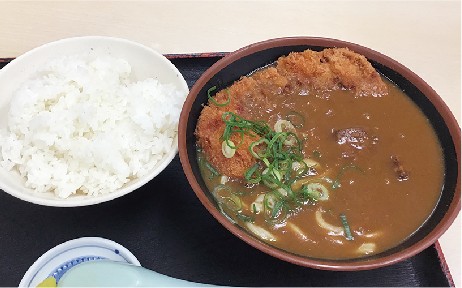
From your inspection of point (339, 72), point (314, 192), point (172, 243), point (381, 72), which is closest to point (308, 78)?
point (339, 72)

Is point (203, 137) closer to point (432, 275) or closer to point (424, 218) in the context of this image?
point (424, 218)

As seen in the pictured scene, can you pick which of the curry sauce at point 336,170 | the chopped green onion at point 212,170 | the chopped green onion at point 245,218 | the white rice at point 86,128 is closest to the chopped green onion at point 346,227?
the curry sauce at point 336,170

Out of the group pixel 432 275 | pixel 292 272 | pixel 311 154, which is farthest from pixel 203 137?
pixel 432 275

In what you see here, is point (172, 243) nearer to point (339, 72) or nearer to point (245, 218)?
point (245, 218)

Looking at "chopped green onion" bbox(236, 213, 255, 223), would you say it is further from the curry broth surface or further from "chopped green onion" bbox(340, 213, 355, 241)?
"chopped green onion" bbox(340, 213, 355, 241)

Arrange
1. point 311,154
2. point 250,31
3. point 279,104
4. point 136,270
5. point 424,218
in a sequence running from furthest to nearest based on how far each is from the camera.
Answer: point 250,31 → point 279,104 → point 311,154 → point 424,218 → point 136,270

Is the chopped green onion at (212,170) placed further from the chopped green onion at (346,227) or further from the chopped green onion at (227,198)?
the chopped green onion at (346,227)
